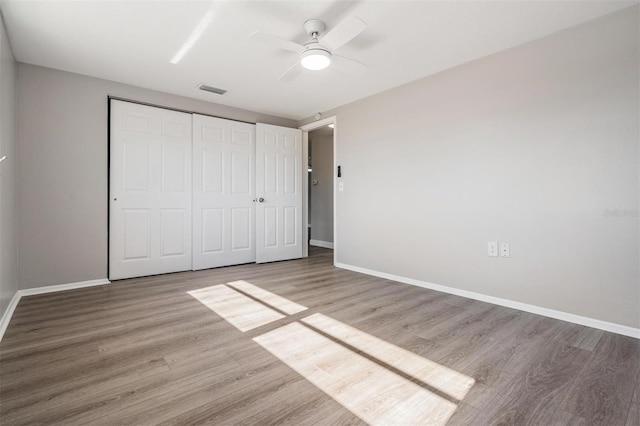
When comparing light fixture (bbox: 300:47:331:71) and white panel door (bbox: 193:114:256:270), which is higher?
light fixture (bbox: 300:47:331:71)

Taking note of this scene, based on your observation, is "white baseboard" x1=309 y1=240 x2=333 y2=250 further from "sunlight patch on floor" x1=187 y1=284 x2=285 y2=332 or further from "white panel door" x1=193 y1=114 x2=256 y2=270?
"sunlight patch on floor" x1=187 y1=284 x2=285 y2=332

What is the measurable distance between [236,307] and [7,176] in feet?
7.34

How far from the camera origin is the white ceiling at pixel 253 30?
2.22m

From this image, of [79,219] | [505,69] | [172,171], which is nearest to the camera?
[505,69]

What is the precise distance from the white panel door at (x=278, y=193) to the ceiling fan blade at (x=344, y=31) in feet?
8.67

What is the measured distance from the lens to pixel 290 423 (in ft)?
4.18

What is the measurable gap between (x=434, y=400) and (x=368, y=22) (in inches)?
102

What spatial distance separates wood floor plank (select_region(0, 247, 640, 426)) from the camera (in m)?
1.35

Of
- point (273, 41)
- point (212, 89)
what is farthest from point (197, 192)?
point (273, 41)

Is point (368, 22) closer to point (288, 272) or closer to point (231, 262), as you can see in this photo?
point (288, 272)

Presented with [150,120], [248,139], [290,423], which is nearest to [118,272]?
[150,120]

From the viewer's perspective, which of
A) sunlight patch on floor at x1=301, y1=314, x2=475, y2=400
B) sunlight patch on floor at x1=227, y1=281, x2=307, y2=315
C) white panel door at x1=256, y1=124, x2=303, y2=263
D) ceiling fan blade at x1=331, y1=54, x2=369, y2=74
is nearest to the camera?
sunlight patch on floor at x1=301, y1=314, x2=475, y2=400

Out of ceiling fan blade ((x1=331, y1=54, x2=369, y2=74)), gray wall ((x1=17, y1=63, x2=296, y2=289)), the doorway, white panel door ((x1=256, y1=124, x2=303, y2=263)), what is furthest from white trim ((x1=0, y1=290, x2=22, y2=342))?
the doorway

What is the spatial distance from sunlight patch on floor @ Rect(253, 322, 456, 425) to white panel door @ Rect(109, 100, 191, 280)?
2.55m
